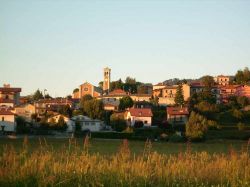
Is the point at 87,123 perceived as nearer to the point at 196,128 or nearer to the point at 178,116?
the point at 178,116

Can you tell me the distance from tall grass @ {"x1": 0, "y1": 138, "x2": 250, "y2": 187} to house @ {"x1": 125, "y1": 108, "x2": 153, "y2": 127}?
65.3 metres

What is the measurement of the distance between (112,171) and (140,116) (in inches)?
2666

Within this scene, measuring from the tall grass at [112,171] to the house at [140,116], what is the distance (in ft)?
214

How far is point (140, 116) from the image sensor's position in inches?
3063

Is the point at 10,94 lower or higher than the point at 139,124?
higher

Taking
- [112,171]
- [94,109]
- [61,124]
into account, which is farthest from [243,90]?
[112,171]

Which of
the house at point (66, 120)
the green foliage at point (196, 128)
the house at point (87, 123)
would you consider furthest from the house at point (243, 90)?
the house at point (66, 120)

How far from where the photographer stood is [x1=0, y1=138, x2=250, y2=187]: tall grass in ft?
31.1

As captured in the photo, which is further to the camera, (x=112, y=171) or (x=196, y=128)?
(x=196, y=128)

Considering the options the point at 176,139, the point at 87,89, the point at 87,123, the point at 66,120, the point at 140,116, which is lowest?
the point at 176,139

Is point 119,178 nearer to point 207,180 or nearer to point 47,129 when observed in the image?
point 207,180

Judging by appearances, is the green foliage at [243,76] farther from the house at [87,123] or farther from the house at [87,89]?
the house at [87,123]

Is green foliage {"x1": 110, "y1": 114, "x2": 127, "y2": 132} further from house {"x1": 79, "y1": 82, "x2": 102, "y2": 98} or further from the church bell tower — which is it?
the church bell tower

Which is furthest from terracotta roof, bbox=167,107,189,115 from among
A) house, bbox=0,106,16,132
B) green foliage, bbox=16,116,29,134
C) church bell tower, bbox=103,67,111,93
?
church bell tower, bbox=103,67,111,93
